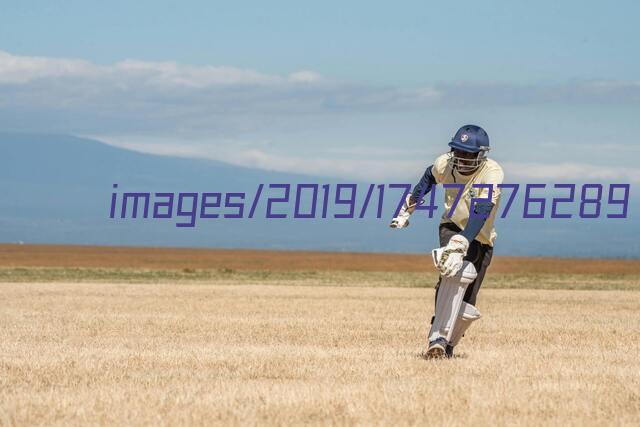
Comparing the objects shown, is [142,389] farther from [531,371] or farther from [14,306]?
[14,306]

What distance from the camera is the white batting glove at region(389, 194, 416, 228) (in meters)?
12.7

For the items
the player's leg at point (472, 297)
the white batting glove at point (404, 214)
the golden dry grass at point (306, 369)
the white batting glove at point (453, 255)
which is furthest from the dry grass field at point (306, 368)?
the white batting glove at point (404, 214)

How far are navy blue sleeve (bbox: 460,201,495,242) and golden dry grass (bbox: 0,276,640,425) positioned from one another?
129 centimetres

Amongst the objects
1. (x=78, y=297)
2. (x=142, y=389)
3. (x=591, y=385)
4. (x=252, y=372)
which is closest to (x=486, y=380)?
(x=591, y=385)

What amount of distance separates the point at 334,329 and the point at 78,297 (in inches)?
474

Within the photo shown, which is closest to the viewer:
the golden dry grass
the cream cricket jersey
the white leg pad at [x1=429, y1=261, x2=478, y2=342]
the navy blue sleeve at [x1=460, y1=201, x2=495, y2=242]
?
the golden dry grass

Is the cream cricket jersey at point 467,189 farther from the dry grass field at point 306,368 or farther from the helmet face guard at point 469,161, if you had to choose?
the dry grass field at point 306,368

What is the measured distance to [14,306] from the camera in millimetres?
24797

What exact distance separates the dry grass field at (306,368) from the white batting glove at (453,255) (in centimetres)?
95

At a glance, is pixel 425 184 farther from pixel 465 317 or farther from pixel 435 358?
pixel 435 358

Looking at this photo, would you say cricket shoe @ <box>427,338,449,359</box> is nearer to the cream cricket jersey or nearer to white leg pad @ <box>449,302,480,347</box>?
white leg pad @ <box>449,302,480,347</box>

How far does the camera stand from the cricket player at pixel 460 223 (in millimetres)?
12141

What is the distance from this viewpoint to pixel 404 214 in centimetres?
1288

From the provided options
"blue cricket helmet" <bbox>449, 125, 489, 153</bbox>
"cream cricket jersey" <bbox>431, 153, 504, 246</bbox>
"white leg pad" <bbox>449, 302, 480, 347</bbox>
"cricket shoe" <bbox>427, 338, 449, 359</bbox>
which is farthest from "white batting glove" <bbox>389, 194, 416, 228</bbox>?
"cricket shoe" <bbox>427, 338, 449, 359</bbox>
